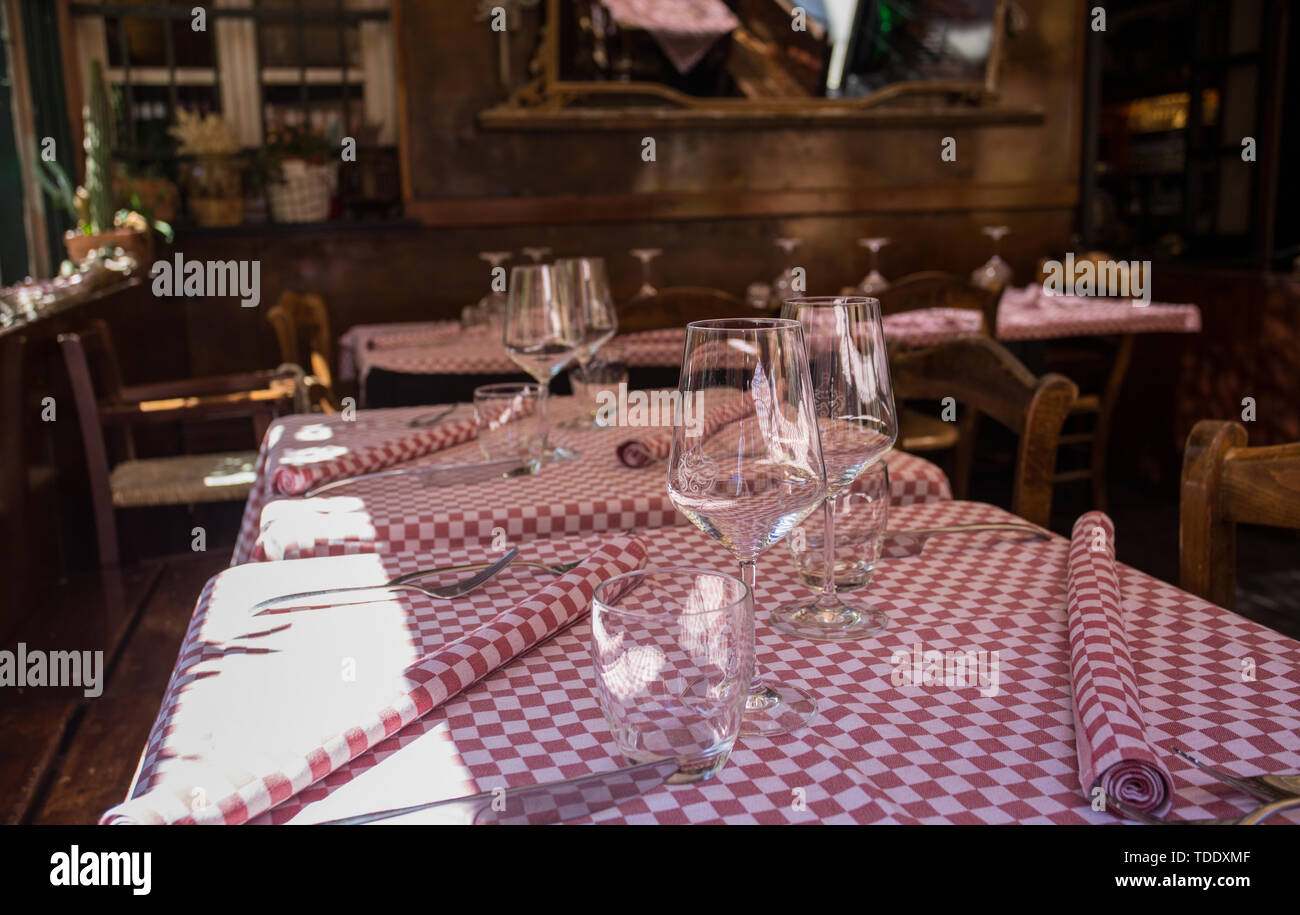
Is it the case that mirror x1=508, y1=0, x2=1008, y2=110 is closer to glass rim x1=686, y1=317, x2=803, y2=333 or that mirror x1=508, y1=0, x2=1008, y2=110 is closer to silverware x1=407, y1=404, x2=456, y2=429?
silverware x1=407, y1=404, x2=456, y2=429

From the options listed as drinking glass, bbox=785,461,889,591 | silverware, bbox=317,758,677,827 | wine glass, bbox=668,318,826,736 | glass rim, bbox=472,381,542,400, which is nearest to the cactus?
glass rim, bbox=472,381,542,400

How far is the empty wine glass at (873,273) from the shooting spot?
436 cm

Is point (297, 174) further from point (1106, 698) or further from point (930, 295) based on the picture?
point (1106, 698)

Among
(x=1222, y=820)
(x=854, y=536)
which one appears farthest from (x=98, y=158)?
(x=1222, y=820)

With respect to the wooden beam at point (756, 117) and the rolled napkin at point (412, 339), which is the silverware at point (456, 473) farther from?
the wooden beam at point (756, 117)

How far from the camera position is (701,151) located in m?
5.08

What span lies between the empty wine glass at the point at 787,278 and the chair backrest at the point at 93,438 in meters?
2.27

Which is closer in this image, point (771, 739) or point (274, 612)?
point (771, 739)

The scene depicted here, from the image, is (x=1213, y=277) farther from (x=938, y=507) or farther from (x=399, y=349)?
(x=938, y=507)

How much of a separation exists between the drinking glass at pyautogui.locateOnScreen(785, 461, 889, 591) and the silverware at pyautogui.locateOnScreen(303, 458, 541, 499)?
0.53 m

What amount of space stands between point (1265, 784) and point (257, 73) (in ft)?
17.3

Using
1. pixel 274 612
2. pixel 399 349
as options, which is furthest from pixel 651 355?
pixel 274 612

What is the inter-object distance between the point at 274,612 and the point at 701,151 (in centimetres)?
441

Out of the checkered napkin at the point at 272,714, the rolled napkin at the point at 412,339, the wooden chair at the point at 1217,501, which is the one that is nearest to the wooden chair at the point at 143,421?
the rolled napkin at the point at 412,339
